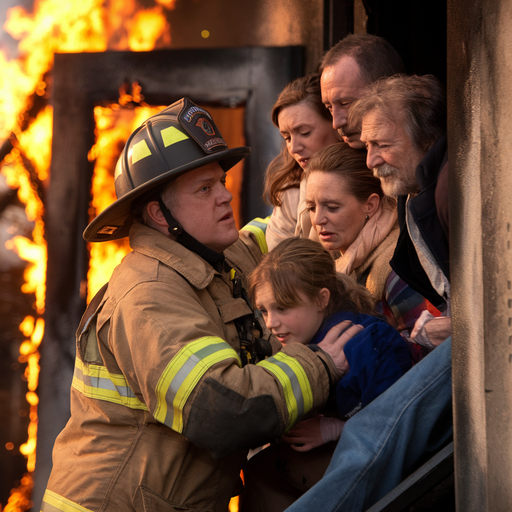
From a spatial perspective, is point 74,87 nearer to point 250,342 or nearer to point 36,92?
point 36,92

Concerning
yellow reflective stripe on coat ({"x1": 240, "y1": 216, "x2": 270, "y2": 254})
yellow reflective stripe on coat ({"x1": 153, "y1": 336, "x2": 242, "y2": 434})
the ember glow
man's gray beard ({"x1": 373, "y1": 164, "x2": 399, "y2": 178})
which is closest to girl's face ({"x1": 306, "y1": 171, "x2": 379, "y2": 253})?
man's gray beard ({"x1": 373, "y1": 164, "x2": 399, "y2": 178})

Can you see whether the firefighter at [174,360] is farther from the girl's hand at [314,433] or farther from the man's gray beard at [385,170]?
the man's gray beard at [385,170]

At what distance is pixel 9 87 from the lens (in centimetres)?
445

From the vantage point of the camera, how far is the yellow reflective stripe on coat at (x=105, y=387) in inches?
83.0

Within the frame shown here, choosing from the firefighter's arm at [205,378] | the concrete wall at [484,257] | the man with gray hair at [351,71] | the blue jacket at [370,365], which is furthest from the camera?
the man with gray hair at [351,71]

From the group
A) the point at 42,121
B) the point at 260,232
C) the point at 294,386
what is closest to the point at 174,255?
the point at 294,386

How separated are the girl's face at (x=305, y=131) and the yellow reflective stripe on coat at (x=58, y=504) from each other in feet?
5.86

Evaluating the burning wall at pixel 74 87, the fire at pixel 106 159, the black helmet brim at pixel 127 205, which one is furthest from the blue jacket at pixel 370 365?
the fire at pixel 106 159

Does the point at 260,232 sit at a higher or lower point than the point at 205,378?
higher

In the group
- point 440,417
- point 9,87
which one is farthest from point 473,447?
point 9,87

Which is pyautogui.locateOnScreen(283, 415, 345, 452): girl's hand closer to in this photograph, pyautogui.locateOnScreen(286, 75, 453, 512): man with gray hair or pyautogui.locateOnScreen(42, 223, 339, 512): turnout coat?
pyautogui.locateOnScreen(42, 223, 339, 512): turnout coat

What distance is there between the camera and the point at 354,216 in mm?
2492

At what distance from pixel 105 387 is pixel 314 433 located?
2.44 ft

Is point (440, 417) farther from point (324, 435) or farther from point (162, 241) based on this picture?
point (162, 241)
